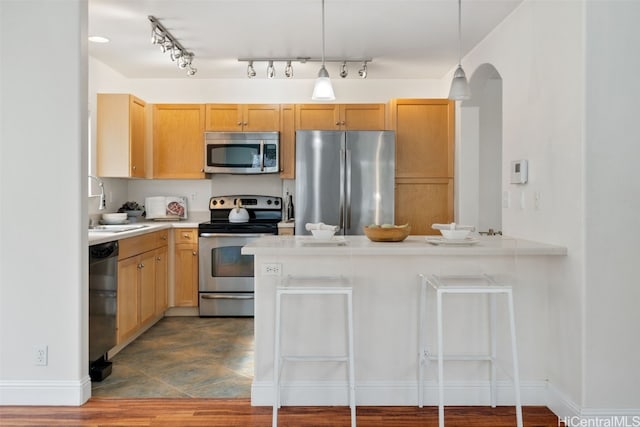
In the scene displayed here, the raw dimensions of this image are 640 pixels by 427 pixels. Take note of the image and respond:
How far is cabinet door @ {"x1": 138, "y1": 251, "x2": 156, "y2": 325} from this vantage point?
13.9 ft

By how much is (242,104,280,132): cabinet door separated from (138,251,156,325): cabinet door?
1626mm

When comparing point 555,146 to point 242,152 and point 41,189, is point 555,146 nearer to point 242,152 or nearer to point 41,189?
point 41,189

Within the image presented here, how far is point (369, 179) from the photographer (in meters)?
4.80

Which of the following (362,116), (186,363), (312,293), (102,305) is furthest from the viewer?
(362,116)

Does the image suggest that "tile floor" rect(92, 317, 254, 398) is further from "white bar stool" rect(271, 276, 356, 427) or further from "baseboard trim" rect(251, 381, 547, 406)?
"white bar stool" rect(271, 276, 356, 427)

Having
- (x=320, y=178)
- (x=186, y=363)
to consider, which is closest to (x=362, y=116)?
(x=320, y=178)

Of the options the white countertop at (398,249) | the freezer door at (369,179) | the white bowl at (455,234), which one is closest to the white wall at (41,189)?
the white countertop at (398,249)

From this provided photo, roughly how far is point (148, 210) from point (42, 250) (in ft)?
8.67

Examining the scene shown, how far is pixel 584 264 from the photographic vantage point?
2.51m

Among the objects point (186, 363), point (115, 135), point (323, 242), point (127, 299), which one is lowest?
point (186, 363)

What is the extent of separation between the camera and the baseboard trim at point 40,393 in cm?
289

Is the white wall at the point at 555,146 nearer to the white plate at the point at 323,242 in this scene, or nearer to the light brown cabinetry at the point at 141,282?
the white plate at the point at 323,242

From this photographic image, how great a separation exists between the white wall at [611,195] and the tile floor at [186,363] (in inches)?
76.3

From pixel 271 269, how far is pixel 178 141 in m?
2.91
